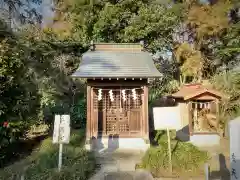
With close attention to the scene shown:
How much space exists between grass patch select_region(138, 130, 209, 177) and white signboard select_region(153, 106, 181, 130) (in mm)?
995

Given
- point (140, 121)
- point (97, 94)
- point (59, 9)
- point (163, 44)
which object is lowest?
point (140, 121)

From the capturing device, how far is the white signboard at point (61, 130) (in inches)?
323

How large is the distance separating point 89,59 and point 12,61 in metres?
4.34

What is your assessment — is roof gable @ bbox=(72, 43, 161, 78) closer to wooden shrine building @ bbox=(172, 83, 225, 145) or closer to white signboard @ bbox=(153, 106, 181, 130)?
wooden shrine building @ bbox=(172, 83, 225, 145)

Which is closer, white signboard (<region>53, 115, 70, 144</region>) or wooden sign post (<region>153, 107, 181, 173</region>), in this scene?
white signboard (<region>53, 115, 70, 144</region>)

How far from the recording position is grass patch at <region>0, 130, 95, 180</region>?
784 cm

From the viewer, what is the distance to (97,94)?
42.1ft

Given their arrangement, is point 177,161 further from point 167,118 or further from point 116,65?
point 116,65

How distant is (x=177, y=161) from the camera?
9242 millimetres

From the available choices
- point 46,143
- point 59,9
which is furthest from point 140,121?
point 59,9

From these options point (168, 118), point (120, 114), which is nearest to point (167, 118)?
point (168, 118)

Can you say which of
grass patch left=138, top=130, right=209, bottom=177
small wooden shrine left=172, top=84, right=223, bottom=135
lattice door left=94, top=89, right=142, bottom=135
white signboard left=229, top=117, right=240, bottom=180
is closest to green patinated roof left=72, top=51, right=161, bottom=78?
lattice door left=94, top=89, right=142, bottom=135

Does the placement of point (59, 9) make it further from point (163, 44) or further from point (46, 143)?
point (46, 143)

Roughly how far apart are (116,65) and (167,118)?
4.90 m
